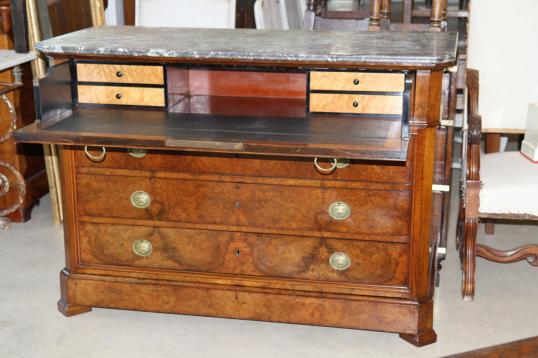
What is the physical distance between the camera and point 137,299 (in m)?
3.45

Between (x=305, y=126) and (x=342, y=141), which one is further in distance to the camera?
(x=305, y=126)

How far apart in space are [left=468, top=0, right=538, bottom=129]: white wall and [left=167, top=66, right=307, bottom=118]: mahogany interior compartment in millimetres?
1073

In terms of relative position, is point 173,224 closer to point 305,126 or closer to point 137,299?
point 137,299

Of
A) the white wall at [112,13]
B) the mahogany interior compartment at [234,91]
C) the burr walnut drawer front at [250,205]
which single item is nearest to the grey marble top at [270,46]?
the mahogany interior compartment at [234,91]

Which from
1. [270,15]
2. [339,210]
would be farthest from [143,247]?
[270,15]

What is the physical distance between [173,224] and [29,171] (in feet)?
5.48

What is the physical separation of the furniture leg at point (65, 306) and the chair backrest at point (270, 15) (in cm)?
182

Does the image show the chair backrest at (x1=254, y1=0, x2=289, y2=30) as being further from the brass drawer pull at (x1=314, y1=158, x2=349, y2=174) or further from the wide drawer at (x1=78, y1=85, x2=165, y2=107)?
the brass drawer pull at (x1=314, y1=158, x2=349, y2=174)

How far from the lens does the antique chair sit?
3.55m

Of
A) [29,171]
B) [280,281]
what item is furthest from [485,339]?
[29,171]

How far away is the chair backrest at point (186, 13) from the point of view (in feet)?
15.8

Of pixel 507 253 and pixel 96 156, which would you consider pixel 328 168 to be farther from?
pixel 507 253

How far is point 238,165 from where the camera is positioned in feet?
10.6

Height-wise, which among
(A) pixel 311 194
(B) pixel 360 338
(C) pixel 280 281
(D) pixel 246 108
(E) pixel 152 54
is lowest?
(B) pixel 360 338
